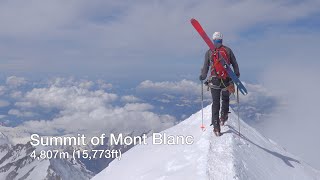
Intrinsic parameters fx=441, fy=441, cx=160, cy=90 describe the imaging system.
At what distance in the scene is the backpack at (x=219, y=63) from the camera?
1830 centimetres

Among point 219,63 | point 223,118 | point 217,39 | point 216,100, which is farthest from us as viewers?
point 223,118

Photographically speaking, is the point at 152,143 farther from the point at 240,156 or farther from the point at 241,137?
the point at 240,156

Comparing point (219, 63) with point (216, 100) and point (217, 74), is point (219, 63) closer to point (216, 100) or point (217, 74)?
point (217, 74)

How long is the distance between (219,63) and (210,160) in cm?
464

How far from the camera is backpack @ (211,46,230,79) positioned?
18.3 meters

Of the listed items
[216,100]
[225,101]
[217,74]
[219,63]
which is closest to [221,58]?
[219,63]

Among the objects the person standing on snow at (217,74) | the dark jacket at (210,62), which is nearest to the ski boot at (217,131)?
the person standing on snow at (217,74)

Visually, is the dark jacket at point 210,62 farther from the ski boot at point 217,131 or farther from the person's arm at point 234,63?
the ski boot at point 217,131

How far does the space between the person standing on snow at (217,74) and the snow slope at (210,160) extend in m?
1.10

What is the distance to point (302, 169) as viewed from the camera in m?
20.0

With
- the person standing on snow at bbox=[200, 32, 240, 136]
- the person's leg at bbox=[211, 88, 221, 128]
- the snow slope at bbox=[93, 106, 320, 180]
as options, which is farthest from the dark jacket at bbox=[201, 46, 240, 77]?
the snow slope at bbox=[93, 106, 320, 180]

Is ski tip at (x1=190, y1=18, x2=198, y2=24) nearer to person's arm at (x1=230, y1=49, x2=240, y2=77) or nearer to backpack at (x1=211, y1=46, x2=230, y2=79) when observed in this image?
backpack at (x1=211, y1=46, x2=230, y2=79)

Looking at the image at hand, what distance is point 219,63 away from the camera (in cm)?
1838

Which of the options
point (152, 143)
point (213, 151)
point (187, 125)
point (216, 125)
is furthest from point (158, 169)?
point (187, 125)
